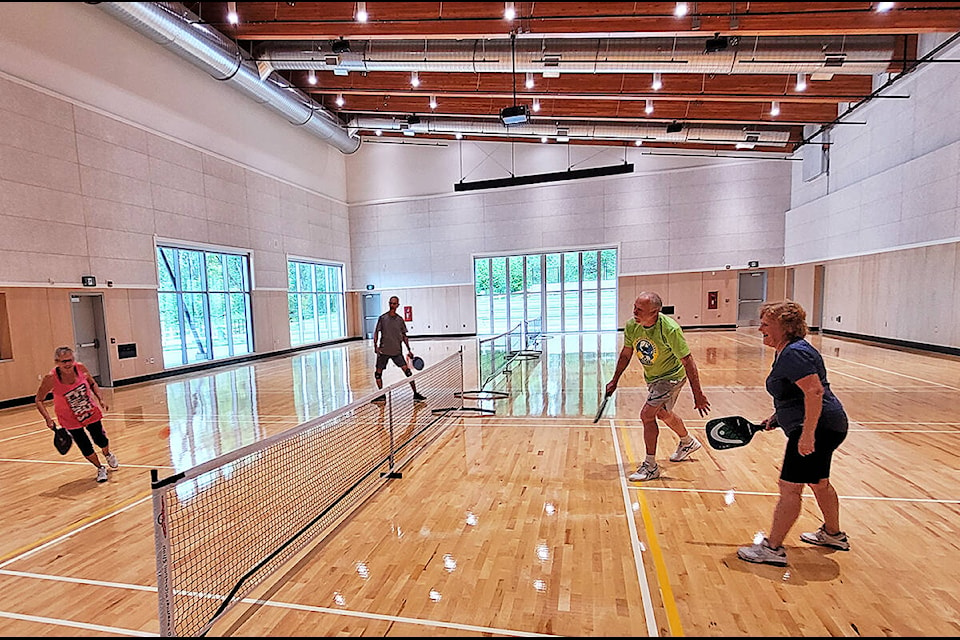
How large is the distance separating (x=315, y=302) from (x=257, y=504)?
771 inches

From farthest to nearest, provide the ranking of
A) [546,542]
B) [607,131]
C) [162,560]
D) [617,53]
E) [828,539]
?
[607,131]
[617,53]
[546,542]
[828,539]
[162,560]

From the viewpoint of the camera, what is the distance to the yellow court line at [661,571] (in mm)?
2736

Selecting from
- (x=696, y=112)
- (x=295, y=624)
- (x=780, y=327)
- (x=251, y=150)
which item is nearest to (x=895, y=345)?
(x=696, y=112)

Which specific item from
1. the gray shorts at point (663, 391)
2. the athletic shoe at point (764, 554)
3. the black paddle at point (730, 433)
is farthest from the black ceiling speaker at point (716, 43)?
the athletic shoe at point (764, 554)

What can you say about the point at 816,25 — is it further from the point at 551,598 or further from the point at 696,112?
the point at 551,598

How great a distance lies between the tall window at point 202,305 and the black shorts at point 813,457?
54.6ft

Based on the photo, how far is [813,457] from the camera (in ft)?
10.3

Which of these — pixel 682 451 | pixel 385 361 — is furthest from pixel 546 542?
pixel 385 361

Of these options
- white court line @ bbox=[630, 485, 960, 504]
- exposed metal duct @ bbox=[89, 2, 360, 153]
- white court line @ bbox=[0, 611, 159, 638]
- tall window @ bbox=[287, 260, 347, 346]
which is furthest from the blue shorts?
tall window @ bbox=[287, 260, 347, 346]

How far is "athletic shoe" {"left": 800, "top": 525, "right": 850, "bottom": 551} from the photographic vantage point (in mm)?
3508

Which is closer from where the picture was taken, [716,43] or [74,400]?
[74,400]

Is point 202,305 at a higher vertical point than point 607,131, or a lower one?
lower

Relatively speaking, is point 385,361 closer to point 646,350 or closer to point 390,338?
point 390,338

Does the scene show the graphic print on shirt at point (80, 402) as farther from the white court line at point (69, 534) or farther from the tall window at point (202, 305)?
the tall window at point (202, 305)
